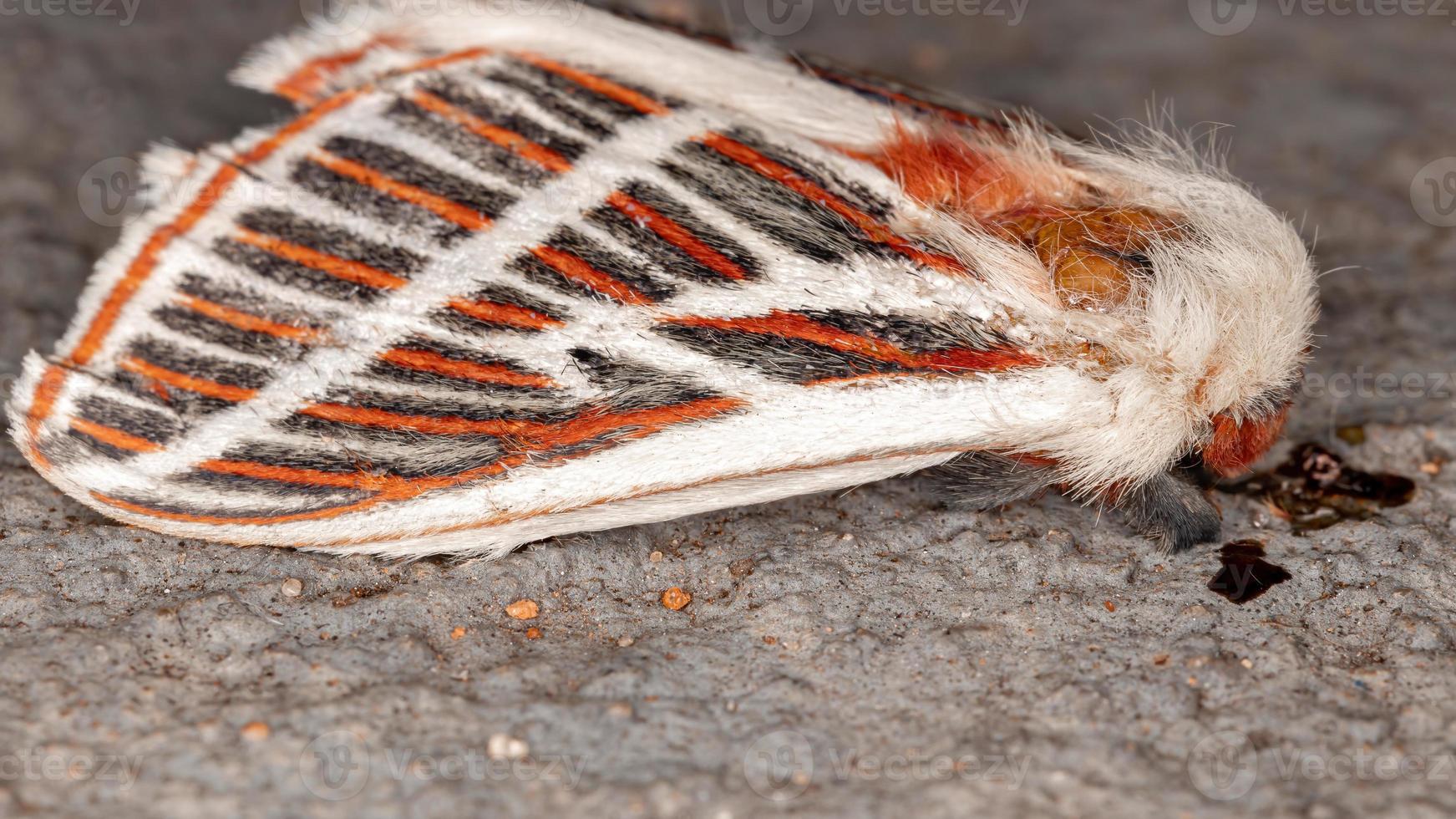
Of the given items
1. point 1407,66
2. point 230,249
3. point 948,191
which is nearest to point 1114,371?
point 948,191

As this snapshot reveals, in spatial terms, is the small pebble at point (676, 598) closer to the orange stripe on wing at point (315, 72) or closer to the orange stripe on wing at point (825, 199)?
the orange stripe on wing at point (825, 199)

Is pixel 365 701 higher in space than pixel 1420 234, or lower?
lower

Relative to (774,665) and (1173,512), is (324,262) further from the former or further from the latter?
(1173,512)

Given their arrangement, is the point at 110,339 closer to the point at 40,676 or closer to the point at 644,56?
the point at 40,676

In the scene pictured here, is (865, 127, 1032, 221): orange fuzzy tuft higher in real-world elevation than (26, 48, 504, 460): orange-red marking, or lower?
higher

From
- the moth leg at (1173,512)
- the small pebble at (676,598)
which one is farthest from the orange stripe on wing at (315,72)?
the moth leg at (1173,512)

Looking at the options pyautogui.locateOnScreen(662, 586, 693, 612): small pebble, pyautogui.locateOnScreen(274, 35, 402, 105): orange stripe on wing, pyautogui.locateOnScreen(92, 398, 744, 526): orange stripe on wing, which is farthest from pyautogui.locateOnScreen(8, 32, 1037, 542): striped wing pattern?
pyautogui.locateOnScreen(662, 586, 693, 612): small pebble

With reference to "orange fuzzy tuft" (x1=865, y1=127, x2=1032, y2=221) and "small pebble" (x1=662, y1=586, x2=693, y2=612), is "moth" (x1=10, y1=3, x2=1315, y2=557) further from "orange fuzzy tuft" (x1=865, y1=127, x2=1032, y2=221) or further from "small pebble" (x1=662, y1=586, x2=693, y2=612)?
"small pebble" (x1=662, y1=586, x2=693, y2=612)
